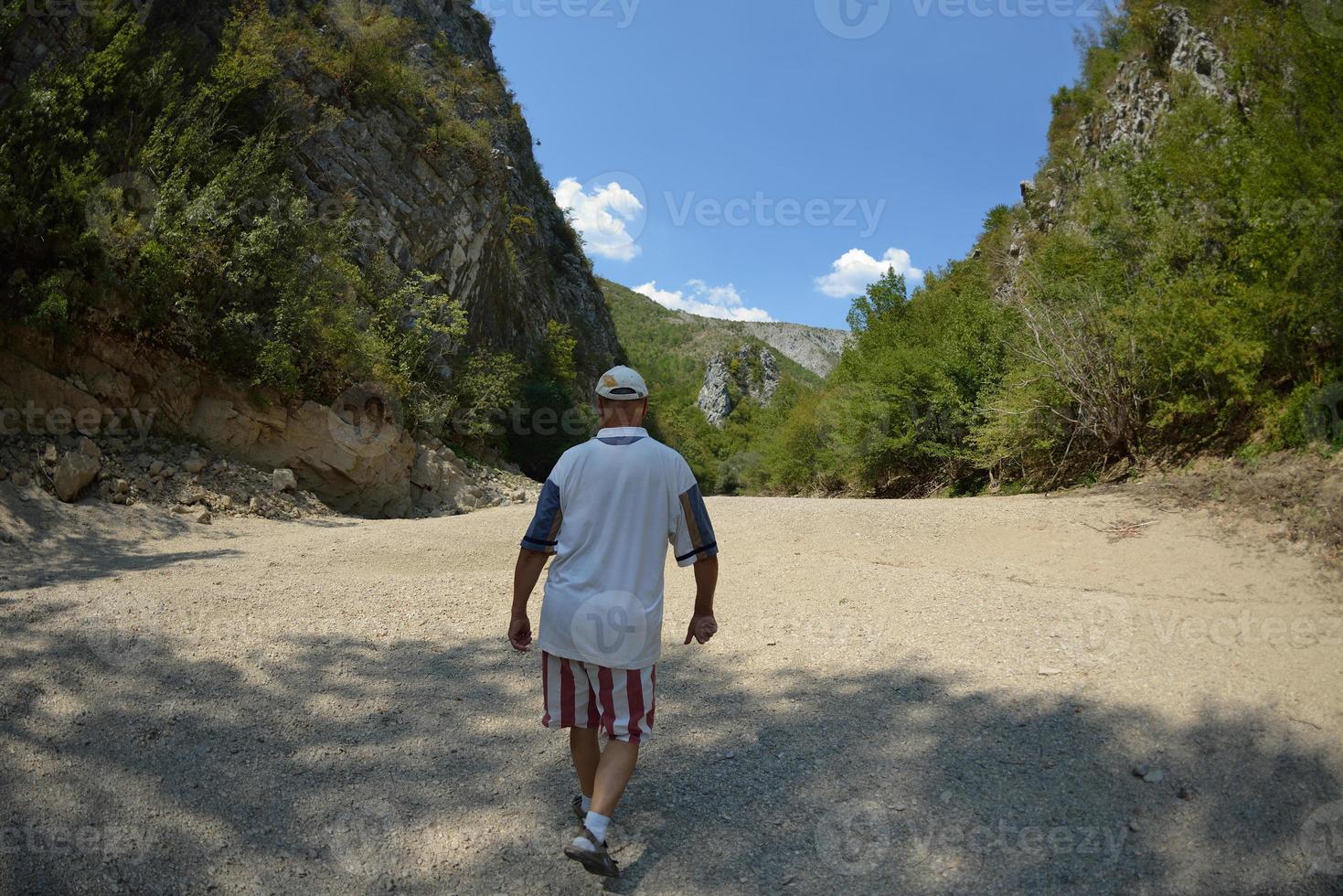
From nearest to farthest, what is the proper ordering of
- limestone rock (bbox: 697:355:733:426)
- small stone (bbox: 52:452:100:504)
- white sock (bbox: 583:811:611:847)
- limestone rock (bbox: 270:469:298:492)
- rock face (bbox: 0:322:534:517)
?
1. white sock (bbox: 583:811:611:847)
2. small stone (bbox: 52:452:100:504)
3. rock face (bbox: 0:322:534:517)
4. limestone rock (bbox: 270:469:298:492)
5. limestone rock (bbox: 697:355:733:426)

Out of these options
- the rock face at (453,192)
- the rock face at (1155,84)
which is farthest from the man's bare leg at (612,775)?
the rock face at (1155,84)

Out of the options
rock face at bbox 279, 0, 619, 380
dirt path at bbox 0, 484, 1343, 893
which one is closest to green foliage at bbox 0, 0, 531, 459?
rock face at bbox 279, 0, 619, 380

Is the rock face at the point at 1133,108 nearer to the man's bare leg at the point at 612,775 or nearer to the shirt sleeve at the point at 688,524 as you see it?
the shirt sleeve at the point at 688,524

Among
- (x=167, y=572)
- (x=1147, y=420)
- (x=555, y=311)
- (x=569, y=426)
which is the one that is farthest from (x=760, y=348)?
Answer: (x=167, y=572)

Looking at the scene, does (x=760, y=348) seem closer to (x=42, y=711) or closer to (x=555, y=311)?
(x=555, y=311)

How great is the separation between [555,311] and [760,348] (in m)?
75.6

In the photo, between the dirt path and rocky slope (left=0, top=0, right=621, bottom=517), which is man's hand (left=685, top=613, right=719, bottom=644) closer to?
the dirt path

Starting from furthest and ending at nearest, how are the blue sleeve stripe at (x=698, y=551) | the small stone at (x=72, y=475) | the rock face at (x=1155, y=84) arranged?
the rock face at (x=1155, y=84)
the small stone at (x=72, y=475)
the blue sleeve stripe at (x=698, y=551)

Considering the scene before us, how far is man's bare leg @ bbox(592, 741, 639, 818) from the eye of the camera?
97.6 inches

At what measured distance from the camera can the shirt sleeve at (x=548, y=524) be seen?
2615mm

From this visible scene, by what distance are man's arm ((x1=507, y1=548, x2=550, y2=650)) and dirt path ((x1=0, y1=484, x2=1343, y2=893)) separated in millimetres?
770

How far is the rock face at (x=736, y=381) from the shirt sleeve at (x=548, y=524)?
8420 cm

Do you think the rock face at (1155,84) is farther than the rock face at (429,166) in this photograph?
Yes

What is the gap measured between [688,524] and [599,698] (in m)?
0.69
